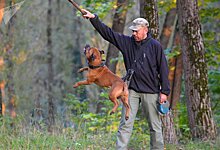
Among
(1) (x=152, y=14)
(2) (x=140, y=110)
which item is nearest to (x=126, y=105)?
(1) (x=152, y=14)

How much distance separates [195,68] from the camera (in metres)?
10.8

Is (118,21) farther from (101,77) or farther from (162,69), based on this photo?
(101,77)

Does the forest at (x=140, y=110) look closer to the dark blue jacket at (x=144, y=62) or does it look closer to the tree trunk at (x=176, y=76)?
the tree trunk at (x=176, y=76)

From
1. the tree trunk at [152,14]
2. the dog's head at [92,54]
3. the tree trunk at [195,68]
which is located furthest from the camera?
the tree trunk at [195,68]

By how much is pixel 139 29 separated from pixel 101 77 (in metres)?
0.95

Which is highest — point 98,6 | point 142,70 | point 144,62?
point 98,6

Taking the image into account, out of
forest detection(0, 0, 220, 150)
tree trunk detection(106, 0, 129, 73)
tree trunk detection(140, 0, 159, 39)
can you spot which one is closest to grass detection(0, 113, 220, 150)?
forest detection(0, 0, 220, 150)

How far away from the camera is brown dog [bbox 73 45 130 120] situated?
7.19 m

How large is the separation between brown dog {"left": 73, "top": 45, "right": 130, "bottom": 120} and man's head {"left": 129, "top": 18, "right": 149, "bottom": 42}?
2.19 ft

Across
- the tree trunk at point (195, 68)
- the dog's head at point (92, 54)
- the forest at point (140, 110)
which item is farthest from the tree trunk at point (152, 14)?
the dog's head at point (92, 54)

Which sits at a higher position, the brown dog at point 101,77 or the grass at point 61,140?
the brown dog at point 101,77

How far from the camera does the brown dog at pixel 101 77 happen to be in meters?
7.19

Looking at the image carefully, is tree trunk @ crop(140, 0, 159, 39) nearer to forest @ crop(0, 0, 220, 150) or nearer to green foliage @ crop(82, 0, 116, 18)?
forest @ crop(0, 0, 220, 150)

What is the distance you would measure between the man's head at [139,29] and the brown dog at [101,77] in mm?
668
